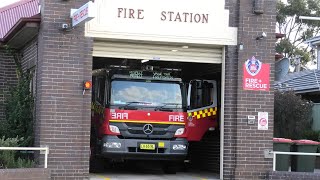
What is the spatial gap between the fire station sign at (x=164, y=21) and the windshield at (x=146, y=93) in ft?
4.41

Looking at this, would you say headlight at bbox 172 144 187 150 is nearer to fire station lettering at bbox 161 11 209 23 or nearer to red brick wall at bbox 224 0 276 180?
red brick wall at bbox 224 0 276 180

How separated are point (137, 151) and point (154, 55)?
7.86 feet

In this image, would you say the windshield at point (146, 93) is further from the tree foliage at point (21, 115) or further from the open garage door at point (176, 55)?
the tree foliage at point (21, 115)

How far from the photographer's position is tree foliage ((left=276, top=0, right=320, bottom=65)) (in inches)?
1843

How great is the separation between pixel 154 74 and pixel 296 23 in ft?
120

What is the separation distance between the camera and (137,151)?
46.1 feet

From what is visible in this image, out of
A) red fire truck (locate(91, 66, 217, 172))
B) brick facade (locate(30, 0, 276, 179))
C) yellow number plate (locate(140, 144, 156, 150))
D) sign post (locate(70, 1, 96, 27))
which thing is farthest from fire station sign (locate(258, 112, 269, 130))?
sign post (locate(70, 1, 96, 27))

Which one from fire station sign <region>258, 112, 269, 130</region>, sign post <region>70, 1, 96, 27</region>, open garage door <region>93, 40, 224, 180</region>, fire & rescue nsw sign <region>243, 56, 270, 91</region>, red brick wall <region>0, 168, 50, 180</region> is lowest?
red brick wall <region>0, 168, 50, 180</region>

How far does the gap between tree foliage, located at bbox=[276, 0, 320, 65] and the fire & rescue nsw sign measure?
33853mm

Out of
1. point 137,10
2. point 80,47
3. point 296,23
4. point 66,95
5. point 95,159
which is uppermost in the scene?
point 296,23

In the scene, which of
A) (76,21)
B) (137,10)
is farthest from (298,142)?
(76,21)

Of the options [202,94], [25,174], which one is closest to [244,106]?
[202,94]

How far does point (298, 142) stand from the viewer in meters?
14.5

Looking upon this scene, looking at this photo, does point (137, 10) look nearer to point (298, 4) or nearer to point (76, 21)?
point (76, 21)
